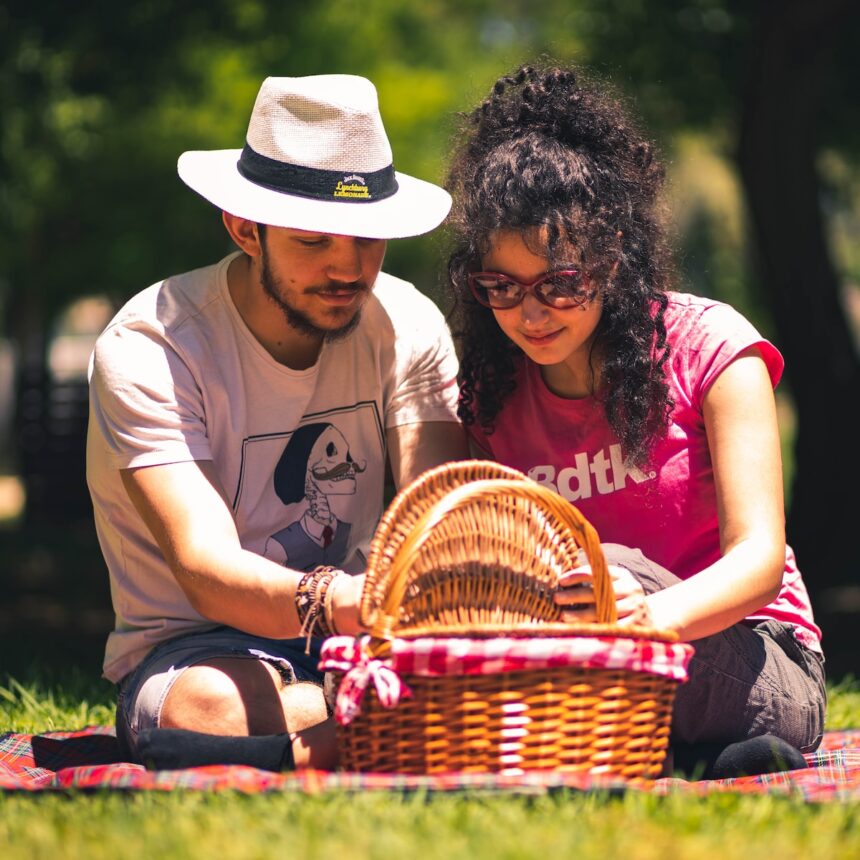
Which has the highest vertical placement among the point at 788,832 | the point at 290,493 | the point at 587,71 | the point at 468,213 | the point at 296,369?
the point at 587,71

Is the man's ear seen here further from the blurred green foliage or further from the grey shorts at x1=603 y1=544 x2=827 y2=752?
the grey shorts at x1=603 y1=544 x2=827 y2=752

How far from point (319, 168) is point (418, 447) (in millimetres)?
832

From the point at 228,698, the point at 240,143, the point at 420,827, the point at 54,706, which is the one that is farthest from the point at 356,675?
the point at 240,143

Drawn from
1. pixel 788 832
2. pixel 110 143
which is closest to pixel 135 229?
pixel 110 143

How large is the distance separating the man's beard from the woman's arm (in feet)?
3.25

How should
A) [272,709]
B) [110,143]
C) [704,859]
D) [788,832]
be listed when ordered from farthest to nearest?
[110,143]
[272,709]
[788,832]
[704,859]

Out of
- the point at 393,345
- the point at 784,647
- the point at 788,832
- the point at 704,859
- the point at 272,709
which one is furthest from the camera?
the point at 393,345

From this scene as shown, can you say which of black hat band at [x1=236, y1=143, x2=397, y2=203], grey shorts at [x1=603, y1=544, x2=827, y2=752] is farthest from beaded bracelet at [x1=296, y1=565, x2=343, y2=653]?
black hat band at [x1=236, y1=143, x2=397, y2=203]

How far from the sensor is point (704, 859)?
2.19 metres

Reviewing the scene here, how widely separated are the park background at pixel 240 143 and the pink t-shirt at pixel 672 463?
0.46 metres

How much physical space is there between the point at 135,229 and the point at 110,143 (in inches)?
47.9

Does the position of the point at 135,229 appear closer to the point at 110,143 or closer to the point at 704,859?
the point at 110,143

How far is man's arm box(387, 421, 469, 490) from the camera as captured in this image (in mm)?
3662

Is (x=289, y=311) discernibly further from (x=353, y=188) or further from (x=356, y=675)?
(x=356, y=675)
